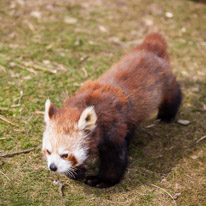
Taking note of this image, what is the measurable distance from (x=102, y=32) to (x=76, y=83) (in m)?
2.17

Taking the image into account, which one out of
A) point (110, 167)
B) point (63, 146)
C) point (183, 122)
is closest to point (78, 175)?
point (110, 167)

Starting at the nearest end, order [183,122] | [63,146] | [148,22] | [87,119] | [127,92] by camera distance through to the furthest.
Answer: [63,146], [87,119], [127,92], [183,122], [148,22]

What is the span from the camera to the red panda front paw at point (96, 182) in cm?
384

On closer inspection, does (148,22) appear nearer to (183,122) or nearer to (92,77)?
(92,77)

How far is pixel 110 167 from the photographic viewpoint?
12.8ft

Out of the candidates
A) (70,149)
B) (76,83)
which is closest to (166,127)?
(76,83)

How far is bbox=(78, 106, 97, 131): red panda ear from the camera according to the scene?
11.2 feet

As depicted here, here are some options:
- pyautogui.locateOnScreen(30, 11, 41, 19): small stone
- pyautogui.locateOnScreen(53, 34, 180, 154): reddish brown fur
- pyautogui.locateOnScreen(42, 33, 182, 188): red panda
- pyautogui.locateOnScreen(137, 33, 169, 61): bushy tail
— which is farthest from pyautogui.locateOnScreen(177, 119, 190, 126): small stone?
pyautogui.locateOnScreen(30, 11, 41, 19): small stone

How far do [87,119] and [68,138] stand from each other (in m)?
0.30

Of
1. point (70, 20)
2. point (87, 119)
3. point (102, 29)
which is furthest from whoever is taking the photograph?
point (70, 20)

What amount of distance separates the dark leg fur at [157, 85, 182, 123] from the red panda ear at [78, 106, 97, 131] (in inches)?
72.9

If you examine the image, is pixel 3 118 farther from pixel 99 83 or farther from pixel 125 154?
pixel 125 154

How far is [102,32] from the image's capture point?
7.23m

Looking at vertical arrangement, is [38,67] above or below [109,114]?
below
